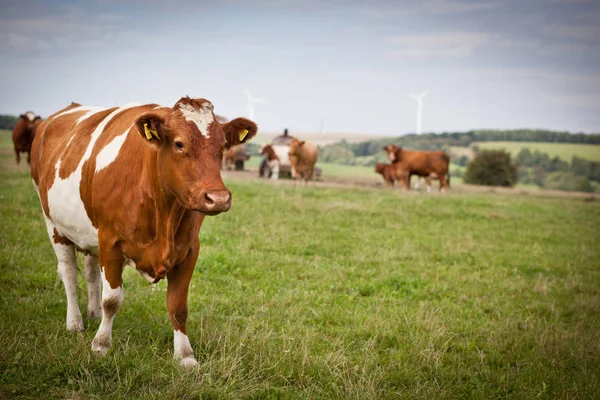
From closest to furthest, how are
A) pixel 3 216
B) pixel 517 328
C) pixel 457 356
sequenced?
pixel 457 356 → pixel 517 328 → pixel 3 216

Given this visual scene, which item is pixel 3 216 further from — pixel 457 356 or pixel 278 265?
pixel 457 356

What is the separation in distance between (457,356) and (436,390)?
96cm

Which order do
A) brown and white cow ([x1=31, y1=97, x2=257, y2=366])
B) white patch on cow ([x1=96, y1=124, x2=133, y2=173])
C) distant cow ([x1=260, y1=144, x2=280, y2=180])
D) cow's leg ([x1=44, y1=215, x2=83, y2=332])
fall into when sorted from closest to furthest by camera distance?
brown and white cow ([x1=31, y1=97, x2=257, y2=366]) < white patch on cow ([x1=96, y1=124, x2=133, y2=173]) < cow's leg ([x1=44, y1=215, x2=83, y2=332]) < distant cow ([x1=260, y1=144, x2=280, y2=180])

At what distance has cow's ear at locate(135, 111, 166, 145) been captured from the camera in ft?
13.8

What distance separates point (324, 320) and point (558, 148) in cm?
7912

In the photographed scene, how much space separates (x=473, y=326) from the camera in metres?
6.68

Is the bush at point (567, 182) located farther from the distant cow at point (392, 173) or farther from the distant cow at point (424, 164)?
the distant cow at point (392, 173)

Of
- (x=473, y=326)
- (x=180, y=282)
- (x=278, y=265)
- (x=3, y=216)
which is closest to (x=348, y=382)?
(x=180, y=282)

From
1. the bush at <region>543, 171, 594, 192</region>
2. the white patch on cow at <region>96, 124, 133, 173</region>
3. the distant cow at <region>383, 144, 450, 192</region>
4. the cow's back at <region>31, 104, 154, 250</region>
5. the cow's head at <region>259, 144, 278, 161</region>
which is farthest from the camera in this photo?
the bush at <region>543, 171, 594, 192</region>

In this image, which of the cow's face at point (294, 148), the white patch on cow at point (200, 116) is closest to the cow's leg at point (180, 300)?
the white patch on cow at point (200, 116)

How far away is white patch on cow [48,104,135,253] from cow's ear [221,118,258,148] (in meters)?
1.49

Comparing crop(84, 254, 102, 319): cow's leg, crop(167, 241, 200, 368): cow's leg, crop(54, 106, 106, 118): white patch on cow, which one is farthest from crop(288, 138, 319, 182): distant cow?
crop(167, 241, 200, 368): cow's leg

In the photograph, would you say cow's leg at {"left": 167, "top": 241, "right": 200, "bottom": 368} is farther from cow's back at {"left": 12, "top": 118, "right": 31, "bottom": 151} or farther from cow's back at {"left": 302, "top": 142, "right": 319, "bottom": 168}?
cow's back at {"left": 302, "top": 142, "right": 319, "bottom": 168}

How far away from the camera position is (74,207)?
5.20m
